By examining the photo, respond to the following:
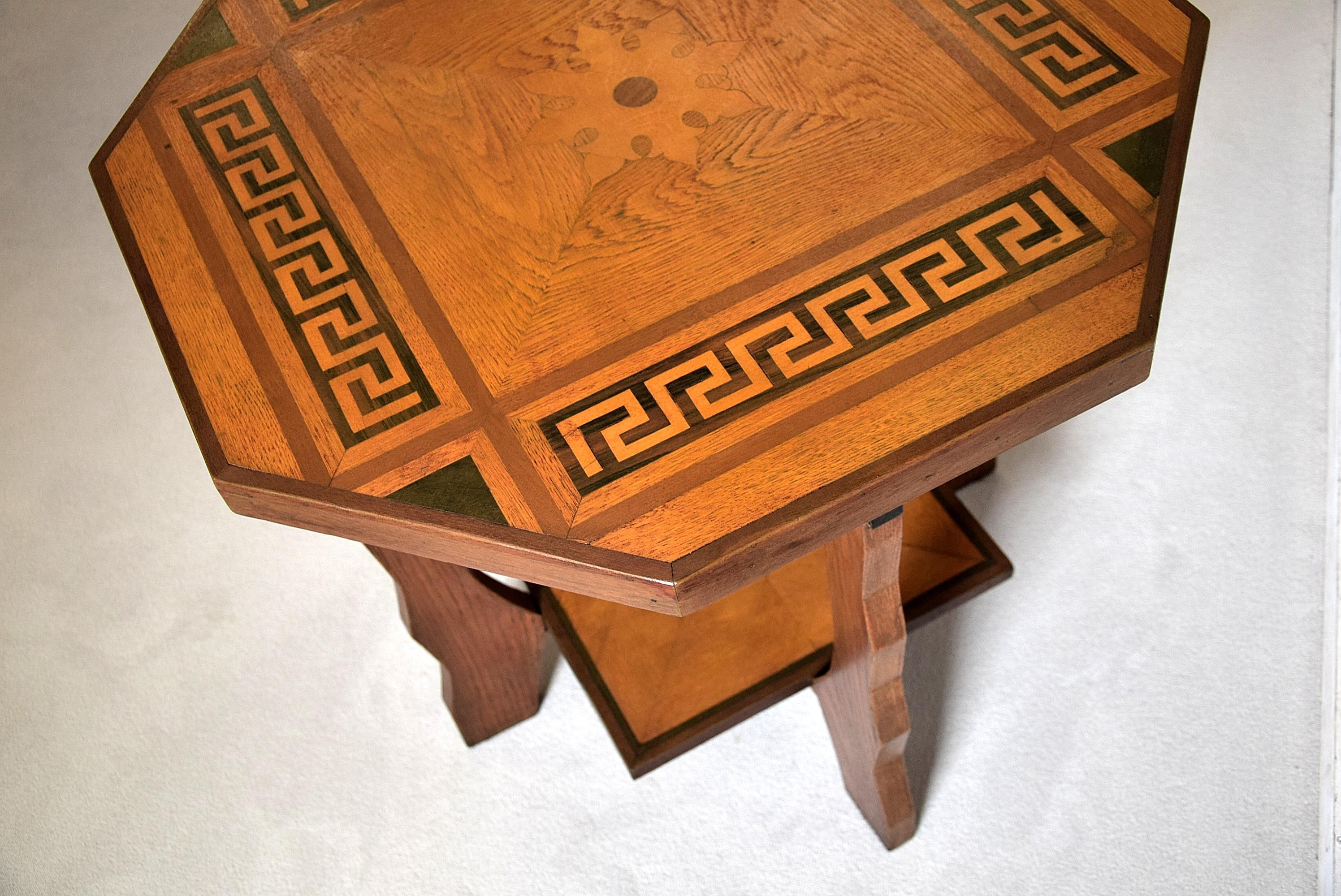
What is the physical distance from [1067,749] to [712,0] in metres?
0.96

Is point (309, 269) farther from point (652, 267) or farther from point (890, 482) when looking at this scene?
point (890, 482)

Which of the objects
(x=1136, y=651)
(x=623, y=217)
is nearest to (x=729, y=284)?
(x=623, y=217)

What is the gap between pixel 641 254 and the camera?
1.01 metres

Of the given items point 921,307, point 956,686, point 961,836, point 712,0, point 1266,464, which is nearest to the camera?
point 921,307

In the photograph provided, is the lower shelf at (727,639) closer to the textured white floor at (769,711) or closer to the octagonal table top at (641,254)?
the textured white floor at (769,711)

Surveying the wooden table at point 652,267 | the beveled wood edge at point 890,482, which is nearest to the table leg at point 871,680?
the wooden table at point 652,267

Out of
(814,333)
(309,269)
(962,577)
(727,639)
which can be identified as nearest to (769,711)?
(727,639)

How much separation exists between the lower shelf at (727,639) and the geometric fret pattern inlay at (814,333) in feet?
1.64

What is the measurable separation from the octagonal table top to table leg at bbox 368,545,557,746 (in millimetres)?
317

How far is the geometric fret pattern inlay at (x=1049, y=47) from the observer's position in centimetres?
106

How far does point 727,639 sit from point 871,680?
28 cm

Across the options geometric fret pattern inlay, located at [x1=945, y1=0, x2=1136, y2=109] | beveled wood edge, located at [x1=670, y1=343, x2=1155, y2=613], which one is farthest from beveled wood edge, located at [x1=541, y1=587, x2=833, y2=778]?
geometric fret pattern inlay, located at [x1=945, y1=0, x2=1136, y2=109]

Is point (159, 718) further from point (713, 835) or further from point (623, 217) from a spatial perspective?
point (623, 217)

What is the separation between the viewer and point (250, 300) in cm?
102
